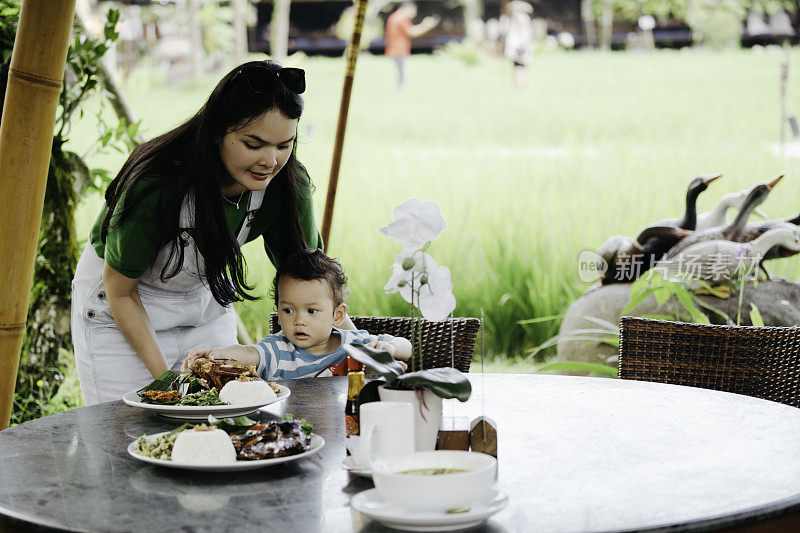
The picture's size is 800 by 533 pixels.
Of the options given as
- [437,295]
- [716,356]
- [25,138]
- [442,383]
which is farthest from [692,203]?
[442,383]

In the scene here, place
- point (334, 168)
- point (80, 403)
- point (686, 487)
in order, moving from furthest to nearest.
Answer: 1. point (80, 403)
2. point (334, 168)
3. point (686, 487)

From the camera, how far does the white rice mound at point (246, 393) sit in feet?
5.25

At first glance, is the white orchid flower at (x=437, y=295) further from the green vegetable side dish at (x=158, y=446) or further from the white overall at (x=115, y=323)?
the white overall at (x=115, y=323)

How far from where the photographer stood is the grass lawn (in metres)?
4.51

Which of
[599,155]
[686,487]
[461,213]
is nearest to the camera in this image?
[686,487]

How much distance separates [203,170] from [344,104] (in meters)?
1.39

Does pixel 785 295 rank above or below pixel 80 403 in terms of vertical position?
above

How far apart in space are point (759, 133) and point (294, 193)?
369 centimetres

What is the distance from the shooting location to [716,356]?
7.47 feet

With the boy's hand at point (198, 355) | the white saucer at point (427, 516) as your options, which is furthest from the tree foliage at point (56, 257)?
the white saucer at point (427, 516)

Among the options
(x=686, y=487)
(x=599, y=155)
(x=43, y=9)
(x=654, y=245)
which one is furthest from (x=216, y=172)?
(x=599, y=155)

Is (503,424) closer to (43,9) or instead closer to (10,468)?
(10,468)

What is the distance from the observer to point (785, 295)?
3.55 metres

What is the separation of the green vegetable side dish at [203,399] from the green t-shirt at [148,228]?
18.7 inches
